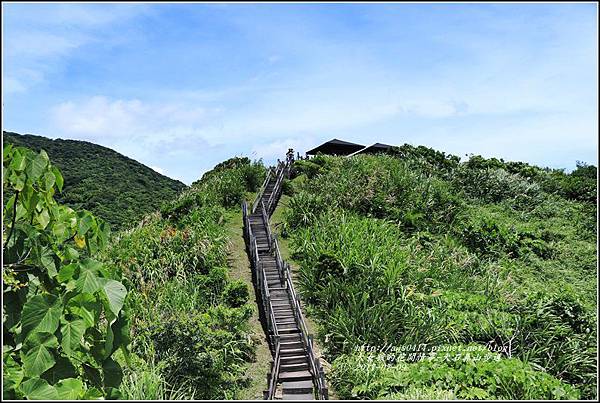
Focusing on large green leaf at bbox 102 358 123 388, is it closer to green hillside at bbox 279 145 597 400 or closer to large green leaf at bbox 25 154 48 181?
large green leaf at bbox 25 154 48 181

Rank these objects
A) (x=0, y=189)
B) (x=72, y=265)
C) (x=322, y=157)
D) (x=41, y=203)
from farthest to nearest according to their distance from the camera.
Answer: (x=322, y=157)
(x=41, y=203)
(x=72, y=265)
(x=0, y=189)

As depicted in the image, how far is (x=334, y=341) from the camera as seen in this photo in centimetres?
1161

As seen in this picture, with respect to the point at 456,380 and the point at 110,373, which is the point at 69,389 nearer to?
the point at 110,373

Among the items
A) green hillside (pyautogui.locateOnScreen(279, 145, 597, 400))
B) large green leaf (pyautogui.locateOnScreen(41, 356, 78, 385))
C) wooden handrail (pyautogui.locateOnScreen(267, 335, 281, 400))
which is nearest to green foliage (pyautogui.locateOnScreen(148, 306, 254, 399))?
wooden handrail (pyautogui.locateOnScreen(267, 335, 281, 400))

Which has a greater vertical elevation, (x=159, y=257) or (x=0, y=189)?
(x=0, y=189)

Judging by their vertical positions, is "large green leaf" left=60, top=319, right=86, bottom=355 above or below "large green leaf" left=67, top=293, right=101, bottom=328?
below

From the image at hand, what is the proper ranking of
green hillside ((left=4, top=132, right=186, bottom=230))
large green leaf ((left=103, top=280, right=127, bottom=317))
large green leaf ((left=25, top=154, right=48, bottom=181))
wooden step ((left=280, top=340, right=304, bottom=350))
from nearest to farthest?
1. large green leaf ((left=103, top=280, right=127, bottom=317))
2. large green leaf ((left=25, top=154, right=48, bottom=181))
3. wooden step ((left=280, top=340, right=304, bottom=350))
4. green hillside ((left=4, top=132, right=186, bottom=230))

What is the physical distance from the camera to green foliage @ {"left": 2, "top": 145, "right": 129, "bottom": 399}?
2.84 meters

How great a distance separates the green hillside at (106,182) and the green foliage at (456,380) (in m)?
18.8

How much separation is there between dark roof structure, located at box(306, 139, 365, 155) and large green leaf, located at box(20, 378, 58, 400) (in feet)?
101

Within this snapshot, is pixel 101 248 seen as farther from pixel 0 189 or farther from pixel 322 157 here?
pixel 322 157

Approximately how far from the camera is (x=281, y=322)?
12695mm

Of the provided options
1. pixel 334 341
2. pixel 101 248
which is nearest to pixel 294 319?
pixel 334 341

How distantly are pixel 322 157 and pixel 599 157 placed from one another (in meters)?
23.4
